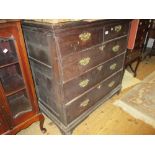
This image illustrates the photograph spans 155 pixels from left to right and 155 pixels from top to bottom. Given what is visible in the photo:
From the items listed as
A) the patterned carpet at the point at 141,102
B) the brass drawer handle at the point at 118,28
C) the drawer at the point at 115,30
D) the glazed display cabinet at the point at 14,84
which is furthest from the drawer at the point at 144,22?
the glazed display cabinet at the point at 14,84

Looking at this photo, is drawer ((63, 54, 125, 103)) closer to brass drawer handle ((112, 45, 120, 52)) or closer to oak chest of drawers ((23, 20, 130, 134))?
oak chest of drawers ((23, 20, 130, 134))

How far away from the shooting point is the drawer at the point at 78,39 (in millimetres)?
1261

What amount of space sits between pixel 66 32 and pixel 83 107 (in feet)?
3.42

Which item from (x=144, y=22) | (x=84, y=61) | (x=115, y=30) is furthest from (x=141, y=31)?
(x=84, y=61)

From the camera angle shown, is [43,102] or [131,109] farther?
[131,109]

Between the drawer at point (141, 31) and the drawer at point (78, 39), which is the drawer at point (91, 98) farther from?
the drawer at point (141, 31)

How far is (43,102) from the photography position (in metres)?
2.03

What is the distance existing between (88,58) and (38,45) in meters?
0.55

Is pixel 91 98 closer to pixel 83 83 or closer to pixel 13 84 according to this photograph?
pixel 83 83

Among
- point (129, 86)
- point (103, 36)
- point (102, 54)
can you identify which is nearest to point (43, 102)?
point (102, 54)

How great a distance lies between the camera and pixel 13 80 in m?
1.55

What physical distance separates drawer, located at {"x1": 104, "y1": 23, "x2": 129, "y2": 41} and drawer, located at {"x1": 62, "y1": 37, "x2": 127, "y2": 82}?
3.2 inches
